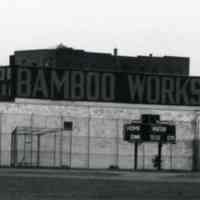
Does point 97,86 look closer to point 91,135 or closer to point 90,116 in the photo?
point 90,116

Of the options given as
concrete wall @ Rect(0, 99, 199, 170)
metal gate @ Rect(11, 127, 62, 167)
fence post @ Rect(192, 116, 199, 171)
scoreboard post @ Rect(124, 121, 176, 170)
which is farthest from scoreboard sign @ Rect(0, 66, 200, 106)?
scoreboard post @ Rect(124, 121, 176, 170)

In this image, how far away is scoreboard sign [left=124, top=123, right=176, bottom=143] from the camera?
2672 inches

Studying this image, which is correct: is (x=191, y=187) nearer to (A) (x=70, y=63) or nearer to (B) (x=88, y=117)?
(B) (x=88, y=117)

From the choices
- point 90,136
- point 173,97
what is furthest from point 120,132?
point 173,97

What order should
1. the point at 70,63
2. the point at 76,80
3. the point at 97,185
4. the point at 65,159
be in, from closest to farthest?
the point at 97,185
the point at 65,159
the point at 76,80
the point at 70,63

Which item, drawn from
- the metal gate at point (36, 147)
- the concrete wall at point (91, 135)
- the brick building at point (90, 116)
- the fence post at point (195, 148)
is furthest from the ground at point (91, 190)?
the fence post at point (195, 148)

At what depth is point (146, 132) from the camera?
67.9m

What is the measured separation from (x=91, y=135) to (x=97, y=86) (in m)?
6.46

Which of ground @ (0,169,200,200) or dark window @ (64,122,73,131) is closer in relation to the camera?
ground @ (0,169,200,200)

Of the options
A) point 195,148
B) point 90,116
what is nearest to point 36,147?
point 90,116

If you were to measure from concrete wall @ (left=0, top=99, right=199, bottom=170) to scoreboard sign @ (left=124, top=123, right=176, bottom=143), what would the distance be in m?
10.4

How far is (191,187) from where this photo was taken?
126 ft

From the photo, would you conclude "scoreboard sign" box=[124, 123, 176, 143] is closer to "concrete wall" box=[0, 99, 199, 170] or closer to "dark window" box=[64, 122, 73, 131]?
"concrete wall" box=[0, 99, 199, 170]

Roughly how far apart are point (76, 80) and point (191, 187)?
149 ft
